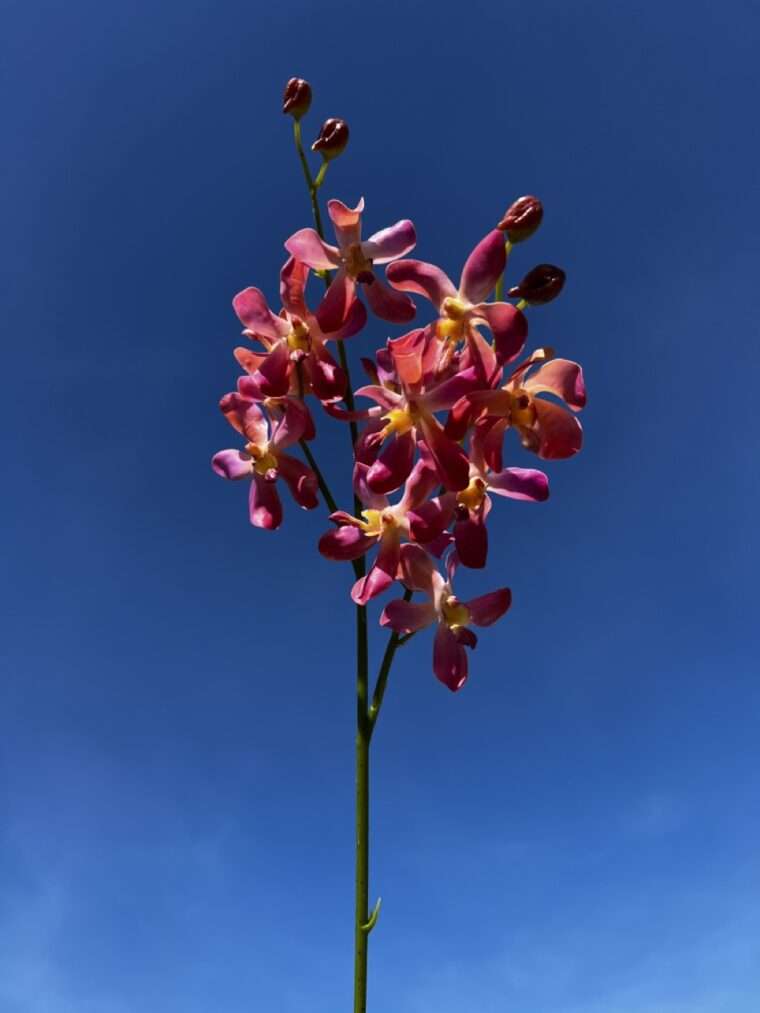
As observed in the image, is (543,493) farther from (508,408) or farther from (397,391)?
(397,391)

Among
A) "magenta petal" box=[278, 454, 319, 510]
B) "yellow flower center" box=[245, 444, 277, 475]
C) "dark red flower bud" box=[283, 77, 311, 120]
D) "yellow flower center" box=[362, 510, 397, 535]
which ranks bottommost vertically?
"yellow flower center" box=[362, 510, 397, 535]

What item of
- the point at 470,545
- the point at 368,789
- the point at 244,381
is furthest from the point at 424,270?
the point at 368,789

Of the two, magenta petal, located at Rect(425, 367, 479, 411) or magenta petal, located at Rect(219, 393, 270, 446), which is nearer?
magenta petal, located at Rect(425, 367, 479, 411)

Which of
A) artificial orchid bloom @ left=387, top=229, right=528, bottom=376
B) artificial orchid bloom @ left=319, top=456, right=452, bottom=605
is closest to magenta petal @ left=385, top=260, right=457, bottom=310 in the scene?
artificial orchid bloom @ left=387, top=229, right=528, bottom=376

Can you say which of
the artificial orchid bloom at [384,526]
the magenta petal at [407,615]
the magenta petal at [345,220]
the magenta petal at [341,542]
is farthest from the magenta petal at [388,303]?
the magenta petal at [407,615]

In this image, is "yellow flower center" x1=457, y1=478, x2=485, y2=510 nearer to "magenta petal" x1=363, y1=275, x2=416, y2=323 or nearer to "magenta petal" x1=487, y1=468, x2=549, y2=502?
"magenta petal" x1=487, y1=468, x2=549, y2=502
